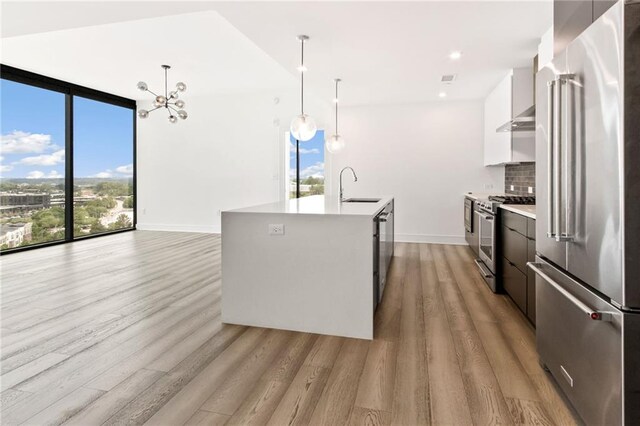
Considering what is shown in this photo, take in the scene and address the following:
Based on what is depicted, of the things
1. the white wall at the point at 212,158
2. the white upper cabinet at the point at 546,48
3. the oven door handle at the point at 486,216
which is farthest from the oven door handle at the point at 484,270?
the white wall at the point at 212,158

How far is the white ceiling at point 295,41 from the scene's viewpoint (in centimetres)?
323

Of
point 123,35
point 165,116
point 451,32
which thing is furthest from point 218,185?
point 451,32

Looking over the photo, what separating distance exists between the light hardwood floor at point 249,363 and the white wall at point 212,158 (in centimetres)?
411

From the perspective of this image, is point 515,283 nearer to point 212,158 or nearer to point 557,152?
point 557,152

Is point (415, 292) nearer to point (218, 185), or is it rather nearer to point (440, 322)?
point (440, 322)

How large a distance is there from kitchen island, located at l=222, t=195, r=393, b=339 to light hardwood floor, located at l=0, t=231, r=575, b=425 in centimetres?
15

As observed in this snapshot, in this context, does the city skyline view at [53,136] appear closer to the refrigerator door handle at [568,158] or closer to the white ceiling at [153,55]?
the white ceiling at [153,55]

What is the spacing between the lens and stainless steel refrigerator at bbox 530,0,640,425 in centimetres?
132

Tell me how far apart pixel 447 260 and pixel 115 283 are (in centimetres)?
426

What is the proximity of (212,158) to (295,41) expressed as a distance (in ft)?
15.2

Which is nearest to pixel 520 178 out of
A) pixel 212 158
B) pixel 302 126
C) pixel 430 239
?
pixel 430 239

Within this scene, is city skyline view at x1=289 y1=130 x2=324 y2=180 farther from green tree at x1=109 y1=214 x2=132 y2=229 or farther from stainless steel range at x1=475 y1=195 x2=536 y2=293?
green tree at x1=109 y1=214 x2=132 y2=229

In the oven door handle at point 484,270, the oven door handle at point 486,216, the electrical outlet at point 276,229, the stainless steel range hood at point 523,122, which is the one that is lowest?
the oven door handle at point 484,270

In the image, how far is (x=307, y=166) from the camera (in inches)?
302
